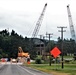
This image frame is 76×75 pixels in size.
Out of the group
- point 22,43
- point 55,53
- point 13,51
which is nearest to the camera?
point 55,53

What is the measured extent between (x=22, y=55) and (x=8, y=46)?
28050mm

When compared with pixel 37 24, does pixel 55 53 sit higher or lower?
lower

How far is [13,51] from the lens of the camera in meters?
173

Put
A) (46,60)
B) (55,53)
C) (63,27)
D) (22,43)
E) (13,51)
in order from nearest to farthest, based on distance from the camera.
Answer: (55,53)
(63,27)
(46,60)
(13,51)
(22,43)

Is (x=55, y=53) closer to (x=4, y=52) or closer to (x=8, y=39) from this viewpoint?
(x=4, y=52)

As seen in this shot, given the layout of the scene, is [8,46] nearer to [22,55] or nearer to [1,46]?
[1,46]

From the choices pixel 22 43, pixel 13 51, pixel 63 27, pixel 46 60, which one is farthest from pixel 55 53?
pixel 22 43

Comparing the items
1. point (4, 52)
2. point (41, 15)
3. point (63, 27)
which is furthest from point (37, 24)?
point (63, 27)

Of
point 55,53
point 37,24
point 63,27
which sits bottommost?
point 55,53

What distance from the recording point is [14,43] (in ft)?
593

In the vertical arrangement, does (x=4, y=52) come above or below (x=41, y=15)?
below

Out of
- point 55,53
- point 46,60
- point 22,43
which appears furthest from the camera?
point 22,43

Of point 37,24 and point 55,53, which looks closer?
point 55,53

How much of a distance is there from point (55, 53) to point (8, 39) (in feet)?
431
